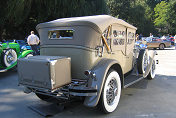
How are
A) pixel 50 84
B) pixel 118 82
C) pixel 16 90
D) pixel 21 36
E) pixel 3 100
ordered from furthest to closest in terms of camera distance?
pixel 21 36
pixel 16 90
pixel 3 100
pixel 118 82
pixel 50 84

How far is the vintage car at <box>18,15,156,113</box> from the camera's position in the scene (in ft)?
9.45

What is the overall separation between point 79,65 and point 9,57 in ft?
15.2

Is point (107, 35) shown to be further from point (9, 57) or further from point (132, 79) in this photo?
point (9, 57)

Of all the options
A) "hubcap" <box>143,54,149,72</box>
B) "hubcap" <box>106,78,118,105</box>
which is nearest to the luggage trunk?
"hubcap" <box>106,78,118,105</box>

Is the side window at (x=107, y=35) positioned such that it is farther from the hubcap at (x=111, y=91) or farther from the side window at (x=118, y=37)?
the hubcap at (x=111, y=91)

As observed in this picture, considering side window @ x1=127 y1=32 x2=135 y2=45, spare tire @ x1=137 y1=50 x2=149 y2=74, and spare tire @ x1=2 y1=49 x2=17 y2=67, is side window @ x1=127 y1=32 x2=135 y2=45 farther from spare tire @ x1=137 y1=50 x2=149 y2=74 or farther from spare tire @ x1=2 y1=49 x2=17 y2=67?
spare tire @ x1=2 y1=49 x2=17 y2=67

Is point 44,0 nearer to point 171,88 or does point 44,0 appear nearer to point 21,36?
point 21,36

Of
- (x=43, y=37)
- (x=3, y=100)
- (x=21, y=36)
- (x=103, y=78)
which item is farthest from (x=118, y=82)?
(x=21, y=36)

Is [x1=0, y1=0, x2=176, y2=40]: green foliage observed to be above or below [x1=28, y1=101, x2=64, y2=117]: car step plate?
above

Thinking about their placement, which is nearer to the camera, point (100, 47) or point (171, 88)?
point (100, 47)

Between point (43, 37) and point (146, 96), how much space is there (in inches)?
122

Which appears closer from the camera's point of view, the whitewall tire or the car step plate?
the whitewall tire

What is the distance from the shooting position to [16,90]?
4973 millimetres

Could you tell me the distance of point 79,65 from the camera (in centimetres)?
323
